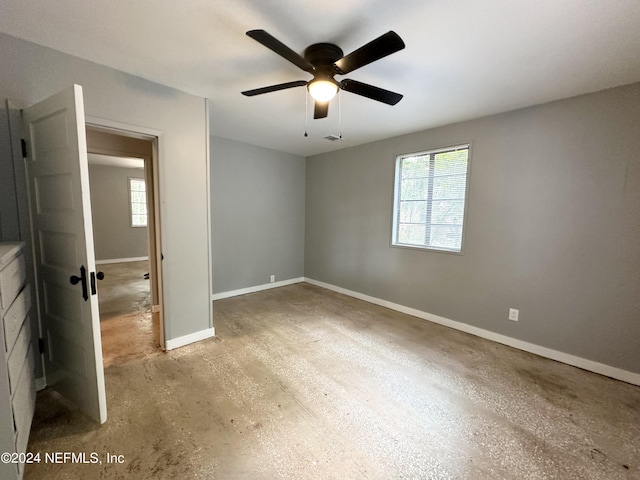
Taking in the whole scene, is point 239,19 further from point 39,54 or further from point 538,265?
point 538,265

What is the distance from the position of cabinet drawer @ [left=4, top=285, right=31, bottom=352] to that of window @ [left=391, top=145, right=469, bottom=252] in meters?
3.67

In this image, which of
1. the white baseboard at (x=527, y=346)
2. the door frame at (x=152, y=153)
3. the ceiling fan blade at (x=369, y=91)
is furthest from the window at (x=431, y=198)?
the door frame at (x=152, y=153)

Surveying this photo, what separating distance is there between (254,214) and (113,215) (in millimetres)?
4876

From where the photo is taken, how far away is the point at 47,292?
188 centimetres

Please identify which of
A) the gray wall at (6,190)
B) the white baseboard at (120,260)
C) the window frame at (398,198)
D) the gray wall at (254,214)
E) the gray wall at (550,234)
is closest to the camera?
the gray wall at (6,190)

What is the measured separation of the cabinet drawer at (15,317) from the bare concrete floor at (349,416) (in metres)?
0.70

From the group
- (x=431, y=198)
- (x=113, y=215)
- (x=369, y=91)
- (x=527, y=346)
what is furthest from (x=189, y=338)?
(x=113, y=215)

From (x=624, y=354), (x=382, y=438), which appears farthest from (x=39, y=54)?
(x=624, y=354)

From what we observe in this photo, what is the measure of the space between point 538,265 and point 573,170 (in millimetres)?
937

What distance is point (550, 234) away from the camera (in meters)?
2.55

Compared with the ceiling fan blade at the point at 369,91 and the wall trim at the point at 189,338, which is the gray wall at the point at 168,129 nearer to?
the wall trim at the point at 189,338

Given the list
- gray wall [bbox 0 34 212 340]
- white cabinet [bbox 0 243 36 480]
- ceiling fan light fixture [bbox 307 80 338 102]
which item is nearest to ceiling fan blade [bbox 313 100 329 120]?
ceiling fan light fixture [bbox 307 80 338 102]

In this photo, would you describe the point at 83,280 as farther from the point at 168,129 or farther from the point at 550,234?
the point at 550,234

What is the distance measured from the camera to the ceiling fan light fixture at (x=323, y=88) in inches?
68.7
